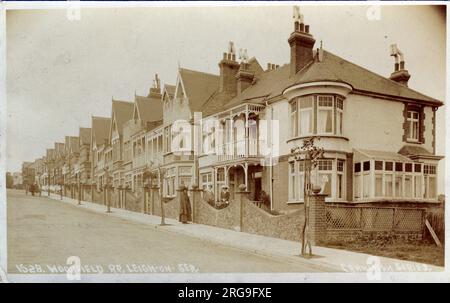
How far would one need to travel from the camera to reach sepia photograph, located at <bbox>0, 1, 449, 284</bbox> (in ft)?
37.0

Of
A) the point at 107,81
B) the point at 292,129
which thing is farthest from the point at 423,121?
the point at 107,81

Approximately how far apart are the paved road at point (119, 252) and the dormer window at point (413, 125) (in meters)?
8.26

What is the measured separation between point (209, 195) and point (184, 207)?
1419 mm

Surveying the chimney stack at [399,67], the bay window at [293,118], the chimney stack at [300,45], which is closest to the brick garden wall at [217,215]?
the bay window at [293,118]

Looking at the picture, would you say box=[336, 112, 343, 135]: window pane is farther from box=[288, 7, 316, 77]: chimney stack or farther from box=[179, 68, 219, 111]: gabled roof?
box=[179, 68, 219, 111]: gabled roof

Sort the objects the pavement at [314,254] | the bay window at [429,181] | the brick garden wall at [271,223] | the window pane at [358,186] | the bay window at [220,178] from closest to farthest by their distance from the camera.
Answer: the pavement at [314,254] < the brick garden wall at [271,223] < the bay window at [429,181] < the window pane at [358,186] < the bay window at [220,178]

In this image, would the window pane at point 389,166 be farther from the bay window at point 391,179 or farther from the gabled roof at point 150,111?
the gabled roof at point 150,111

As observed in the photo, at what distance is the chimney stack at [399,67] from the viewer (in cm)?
1292

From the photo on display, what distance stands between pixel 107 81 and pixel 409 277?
11163mm

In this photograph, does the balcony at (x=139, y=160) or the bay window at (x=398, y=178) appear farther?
the balcony at (x=139, y=160)

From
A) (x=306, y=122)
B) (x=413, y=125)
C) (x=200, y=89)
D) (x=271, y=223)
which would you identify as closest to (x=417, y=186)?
(x=413, y=125)

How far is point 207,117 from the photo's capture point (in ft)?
62.2

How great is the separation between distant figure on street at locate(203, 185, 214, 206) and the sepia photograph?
258 mm

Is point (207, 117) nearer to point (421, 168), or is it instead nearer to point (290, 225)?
point (290, 225)
